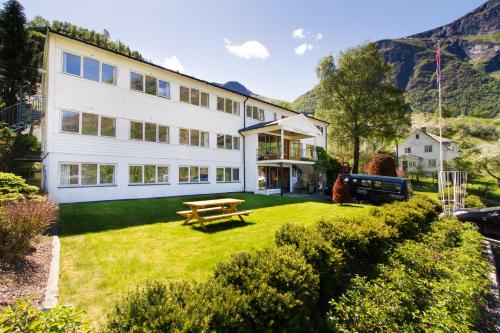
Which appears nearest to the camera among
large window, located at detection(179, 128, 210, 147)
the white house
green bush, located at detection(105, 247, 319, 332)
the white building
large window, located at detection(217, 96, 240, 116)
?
green bush, located at detection(105, 247, 319, 332)

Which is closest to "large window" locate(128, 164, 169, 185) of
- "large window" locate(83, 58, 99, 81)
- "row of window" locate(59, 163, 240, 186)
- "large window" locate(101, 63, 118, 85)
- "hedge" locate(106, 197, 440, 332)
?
"row of window" locate(59, 163, 240, 186)

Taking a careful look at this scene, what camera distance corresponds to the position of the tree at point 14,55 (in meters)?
29.7

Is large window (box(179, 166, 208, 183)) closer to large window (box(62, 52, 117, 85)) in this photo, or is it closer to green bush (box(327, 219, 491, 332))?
large window (box(62, 52, 117, 85))

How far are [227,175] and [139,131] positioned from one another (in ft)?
29.6

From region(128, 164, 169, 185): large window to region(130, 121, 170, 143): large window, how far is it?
6.65ft

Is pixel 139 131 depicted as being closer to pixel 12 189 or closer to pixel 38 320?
pixel 12 189

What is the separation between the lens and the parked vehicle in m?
12.8

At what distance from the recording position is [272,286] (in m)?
3.84

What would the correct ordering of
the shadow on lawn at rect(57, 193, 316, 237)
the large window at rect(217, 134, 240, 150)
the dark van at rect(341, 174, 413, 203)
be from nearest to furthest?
the shadow on lawn at rect(57, 193, 316, 237), the dark van at rect(341, 174, 413, 203), the large window at rect(217, 134, 240, 150)

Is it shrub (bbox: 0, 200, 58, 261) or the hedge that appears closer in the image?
the hedge

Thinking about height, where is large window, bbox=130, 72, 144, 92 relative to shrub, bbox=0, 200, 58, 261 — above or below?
above

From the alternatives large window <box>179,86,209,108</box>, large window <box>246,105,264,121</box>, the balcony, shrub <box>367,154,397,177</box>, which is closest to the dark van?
the balcony

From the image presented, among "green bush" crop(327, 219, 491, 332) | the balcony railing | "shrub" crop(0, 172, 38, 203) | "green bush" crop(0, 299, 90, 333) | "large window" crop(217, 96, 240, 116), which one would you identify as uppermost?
"large window" crop(217, 96, 240, 116)

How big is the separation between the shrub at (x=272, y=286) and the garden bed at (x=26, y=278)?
3.24 meters
